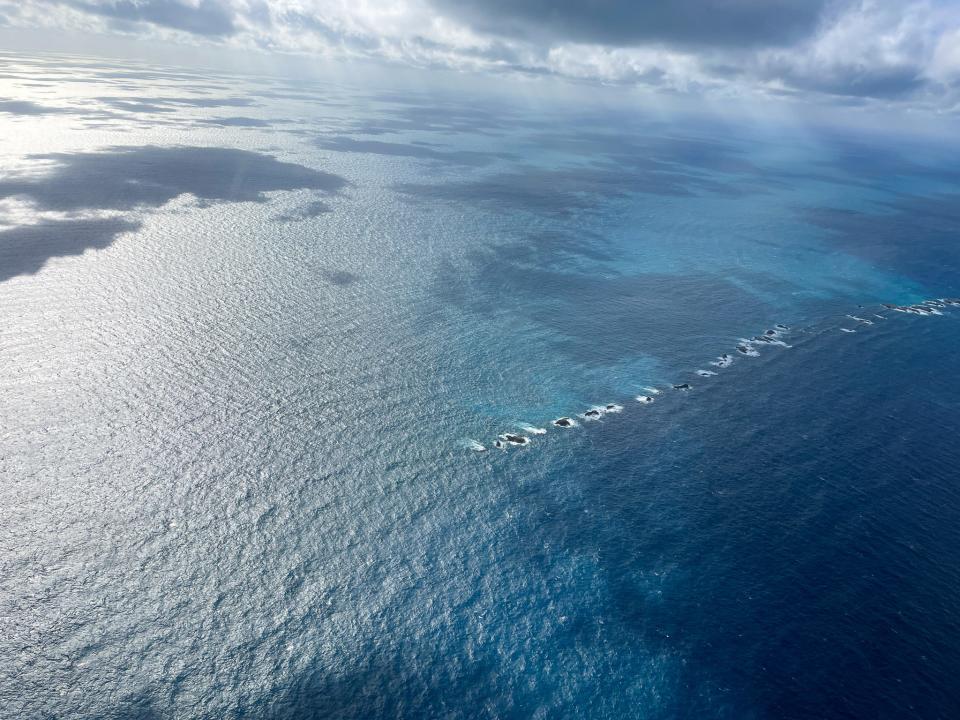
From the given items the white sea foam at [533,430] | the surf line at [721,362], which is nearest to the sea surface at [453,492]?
the white sea foam at [533,430]

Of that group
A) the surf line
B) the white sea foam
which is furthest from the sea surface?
the surf line

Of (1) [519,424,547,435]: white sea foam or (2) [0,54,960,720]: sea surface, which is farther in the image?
(1) [519,424,547,435]: white sea foam

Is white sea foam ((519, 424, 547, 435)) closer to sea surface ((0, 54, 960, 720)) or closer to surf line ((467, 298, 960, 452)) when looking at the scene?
surf line ((467, 298, 960, 452))

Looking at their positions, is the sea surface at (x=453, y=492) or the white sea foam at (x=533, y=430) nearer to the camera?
the sea surface at (x=453, y=492)

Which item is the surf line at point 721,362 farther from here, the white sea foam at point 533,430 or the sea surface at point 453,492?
the sea surface at point 453,492

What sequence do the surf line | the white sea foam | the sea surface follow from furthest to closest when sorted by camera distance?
the white sea foam < the surf line < the sea surface

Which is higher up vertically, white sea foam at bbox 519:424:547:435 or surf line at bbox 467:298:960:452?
surf line at bbox 467:298:960:452

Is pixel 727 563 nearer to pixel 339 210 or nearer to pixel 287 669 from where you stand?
pixel 287 669

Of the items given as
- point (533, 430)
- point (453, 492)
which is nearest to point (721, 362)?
point (533, 430)
